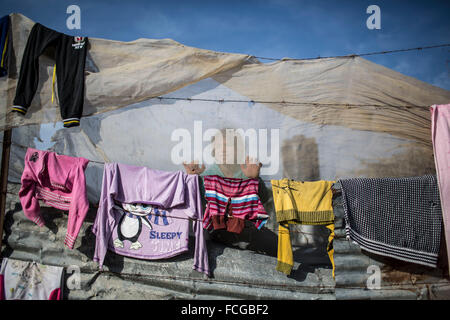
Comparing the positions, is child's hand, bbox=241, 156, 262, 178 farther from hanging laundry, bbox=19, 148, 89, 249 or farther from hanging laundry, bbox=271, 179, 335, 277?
hanging laundry, bbox=19, 148, 89, 249

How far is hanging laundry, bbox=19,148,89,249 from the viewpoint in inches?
127

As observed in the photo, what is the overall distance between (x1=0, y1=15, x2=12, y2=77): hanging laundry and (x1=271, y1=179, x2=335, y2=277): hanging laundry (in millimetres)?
3315

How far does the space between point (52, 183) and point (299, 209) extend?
2573mm

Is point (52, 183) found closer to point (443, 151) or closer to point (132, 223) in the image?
point (132, 223)

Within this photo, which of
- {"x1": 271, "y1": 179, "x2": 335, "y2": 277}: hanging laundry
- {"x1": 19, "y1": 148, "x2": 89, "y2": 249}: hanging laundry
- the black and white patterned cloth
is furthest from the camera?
{"x1": 19, "y1": 148, "x2": 89, "y2": 249}: hanging laundry

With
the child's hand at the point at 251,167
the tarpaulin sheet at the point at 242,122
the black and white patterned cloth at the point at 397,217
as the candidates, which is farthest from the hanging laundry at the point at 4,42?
the black and white patterned cloth at the point at 397,217

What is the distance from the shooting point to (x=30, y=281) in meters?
3.26

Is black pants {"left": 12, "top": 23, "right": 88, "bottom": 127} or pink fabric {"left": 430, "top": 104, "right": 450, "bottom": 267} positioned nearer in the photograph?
pink fabric {"left": 430, "top": 104, "right": 450, "bottom": 267}

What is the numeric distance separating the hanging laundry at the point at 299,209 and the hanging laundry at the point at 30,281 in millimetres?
Result: 2264

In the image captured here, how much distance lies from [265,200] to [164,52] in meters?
2.06

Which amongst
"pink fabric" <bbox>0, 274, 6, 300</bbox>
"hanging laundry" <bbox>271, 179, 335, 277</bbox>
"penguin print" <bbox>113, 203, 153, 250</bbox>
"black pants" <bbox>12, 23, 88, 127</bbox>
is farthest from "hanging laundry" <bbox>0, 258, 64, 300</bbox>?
"hanging laundry" <bbox>271, 179, 335, 277</bbox>

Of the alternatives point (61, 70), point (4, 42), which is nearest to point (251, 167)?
point (61, 70)

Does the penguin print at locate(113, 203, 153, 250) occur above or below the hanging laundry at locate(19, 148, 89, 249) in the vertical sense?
below

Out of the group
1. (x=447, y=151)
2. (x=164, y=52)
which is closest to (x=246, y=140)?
(x=164, y=52)
